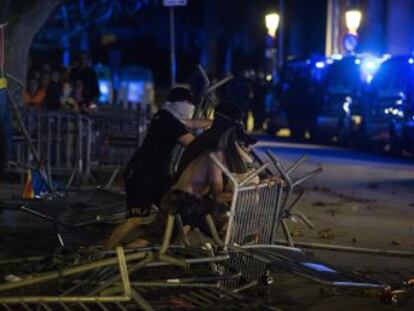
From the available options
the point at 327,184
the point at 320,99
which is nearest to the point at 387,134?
the point at 320,99

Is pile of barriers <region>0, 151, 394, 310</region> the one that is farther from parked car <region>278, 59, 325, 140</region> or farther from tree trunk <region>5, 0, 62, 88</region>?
parked car <region>278, 59, 325, 140</region>

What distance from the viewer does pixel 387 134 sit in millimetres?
25094

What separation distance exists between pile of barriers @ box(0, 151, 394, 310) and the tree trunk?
792cm

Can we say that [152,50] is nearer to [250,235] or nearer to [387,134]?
[387,134]

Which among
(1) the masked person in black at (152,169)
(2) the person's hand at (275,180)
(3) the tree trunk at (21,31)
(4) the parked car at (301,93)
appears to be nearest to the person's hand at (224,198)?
(2) the person's hand at (275,180)

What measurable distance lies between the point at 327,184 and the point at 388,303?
30.1 feet

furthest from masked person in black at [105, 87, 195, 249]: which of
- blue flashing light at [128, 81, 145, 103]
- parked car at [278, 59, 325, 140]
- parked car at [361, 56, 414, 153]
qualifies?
blue flashing light at [128, 81, 145, 103]

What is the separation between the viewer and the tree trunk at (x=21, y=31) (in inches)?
617

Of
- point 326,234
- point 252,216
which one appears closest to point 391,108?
point 326,234

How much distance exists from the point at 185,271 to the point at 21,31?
9110 mm

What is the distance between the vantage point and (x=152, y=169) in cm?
934

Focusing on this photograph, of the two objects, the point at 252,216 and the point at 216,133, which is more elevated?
the point at 216,133

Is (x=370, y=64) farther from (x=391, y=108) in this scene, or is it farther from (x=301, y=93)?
(x=301, y=93)

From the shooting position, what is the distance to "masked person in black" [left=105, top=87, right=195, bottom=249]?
9328 millimetres
